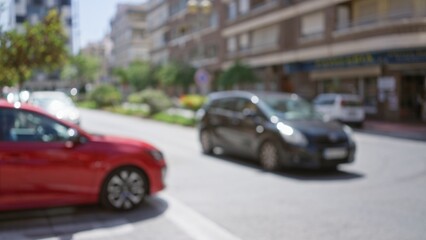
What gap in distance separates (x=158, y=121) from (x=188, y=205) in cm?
2021

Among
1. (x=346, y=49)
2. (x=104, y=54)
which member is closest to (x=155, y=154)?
(x=346, y=49)

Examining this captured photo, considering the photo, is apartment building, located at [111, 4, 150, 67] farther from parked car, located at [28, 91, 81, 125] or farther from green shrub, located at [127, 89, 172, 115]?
parked car, located at [28, 91, 81, 125]

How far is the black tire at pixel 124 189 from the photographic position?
6250 millimetres

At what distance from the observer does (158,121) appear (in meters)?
26.8

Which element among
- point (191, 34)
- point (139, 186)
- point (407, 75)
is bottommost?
point (139, 186)

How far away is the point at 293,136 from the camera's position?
8.95 m

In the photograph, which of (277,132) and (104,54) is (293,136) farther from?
(104,54)

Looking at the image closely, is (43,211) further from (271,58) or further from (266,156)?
(271,58)

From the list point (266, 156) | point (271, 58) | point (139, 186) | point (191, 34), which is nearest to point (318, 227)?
point (139, 186)

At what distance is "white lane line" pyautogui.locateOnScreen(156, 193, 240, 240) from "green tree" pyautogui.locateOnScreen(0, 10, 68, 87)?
3.95 metres

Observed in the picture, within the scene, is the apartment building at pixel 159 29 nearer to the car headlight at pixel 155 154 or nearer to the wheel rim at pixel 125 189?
the car headlight at pixel 155 154

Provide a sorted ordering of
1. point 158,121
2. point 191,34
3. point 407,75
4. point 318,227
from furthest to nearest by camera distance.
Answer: point 191,34, point 158,121, point 407,75, point 318,227

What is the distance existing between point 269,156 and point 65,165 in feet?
15.2

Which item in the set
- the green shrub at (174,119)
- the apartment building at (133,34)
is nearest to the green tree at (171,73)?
the green shrub at (174,119)
